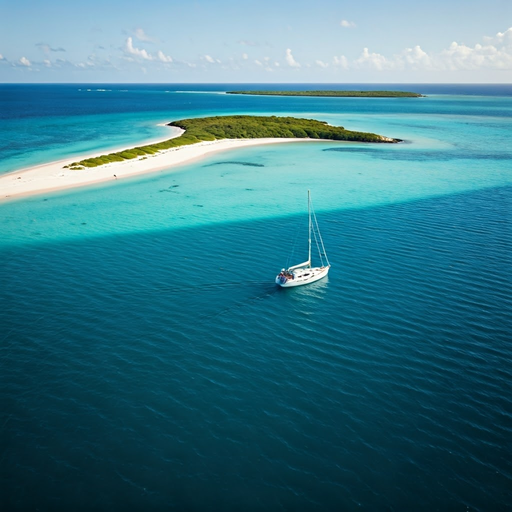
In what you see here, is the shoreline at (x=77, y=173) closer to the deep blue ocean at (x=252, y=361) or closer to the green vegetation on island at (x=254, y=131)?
the green vegetation on island at (x=254, y=131)

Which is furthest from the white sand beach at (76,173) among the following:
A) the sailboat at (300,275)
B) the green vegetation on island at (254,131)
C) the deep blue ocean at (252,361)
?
the sailboat at (300,275)

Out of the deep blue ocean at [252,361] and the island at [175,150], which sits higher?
the island at [175,150]

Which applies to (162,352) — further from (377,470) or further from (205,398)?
(377,470)

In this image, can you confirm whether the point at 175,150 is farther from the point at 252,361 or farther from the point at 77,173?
the point at 252,361

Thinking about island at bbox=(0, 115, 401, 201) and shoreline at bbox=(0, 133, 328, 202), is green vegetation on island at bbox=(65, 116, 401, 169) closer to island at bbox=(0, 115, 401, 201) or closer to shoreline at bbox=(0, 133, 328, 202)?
island at bbox=(0, 115, 401, 201)

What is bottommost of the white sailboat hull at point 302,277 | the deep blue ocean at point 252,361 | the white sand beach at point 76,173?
the deep blue ocean at point 252,361

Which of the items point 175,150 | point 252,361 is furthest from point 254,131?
point 252,361
